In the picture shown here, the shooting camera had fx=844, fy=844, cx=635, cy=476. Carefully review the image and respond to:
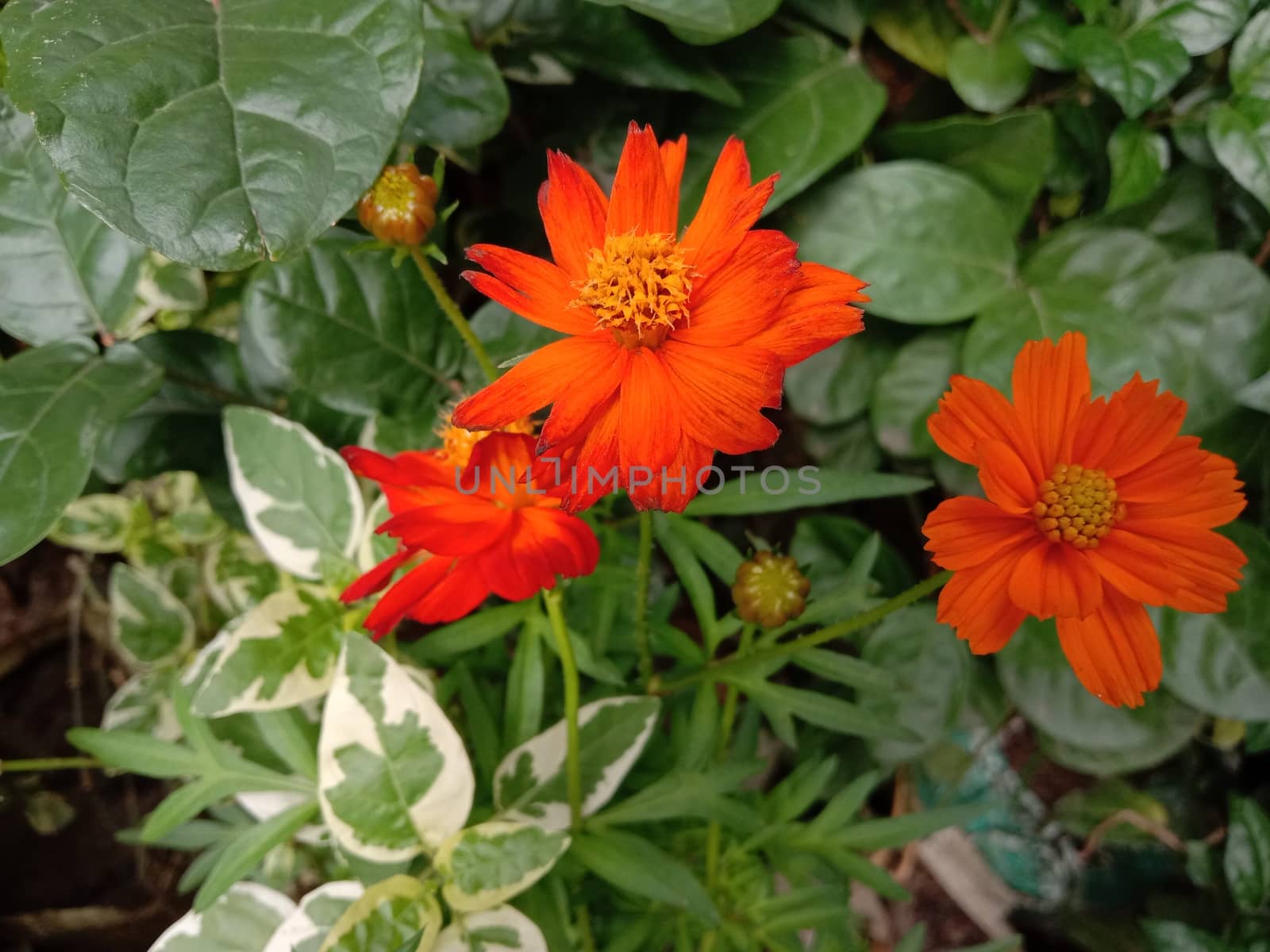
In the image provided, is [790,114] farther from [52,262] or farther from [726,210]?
[52,262]

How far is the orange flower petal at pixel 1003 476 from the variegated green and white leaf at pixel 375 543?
0.43 meters

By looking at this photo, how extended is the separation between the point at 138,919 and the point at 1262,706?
1.12m

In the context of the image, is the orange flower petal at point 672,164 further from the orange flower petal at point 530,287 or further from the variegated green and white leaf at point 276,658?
the variegated green and white leaf at point 276,658

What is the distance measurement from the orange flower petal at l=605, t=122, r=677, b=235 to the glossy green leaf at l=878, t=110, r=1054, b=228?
0.47 meters

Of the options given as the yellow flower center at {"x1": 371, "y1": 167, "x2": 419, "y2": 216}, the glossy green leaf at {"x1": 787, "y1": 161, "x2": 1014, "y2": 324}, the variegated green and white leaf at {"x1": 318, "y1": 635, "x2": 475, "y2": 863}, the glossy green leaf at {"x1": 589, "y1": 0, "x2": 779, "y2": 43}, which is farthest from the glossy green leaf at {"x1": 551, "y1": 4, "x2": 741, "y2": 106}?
the variegated green and white leaf at {"x1": 318, "y1": 635, "x2": 475, "y2": 863}

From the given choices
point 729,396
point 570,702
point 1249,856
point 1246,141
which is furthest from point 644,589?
point 1249,856

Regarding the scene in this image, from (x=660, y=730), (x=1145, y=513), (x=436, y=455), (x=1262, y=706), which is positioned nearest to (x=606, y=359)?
(x=436, y=455)

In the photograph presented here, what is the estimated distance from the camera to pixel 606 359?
16.7 inches

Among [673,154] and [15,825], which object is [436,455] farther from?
[15,825]

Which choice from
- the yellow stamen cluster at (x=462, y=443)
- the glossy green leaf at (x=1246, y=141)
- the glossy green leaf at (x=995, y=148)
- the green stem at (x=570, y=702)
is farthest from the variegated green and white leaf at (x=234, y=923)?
the glossy green leaf at (x=1246, y=141)

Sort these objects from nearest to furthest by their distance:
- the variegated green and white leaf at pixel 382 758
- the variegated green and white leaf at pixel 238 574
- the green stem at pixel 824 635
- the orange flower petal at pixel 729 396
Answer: the orange flower petal at pixel 729 396
the green stem at pixel 824 635
the variegated green and white leaf at pixel 382 758
the variegated green and white leaf at pixel 238 574

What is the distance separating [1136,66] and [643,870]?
0.75m

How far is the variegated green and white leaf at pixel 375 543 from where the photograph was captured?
66 cm

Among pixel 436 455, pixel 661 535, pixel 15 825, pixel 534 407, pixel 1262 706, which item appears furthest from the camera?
pixel 15 825
